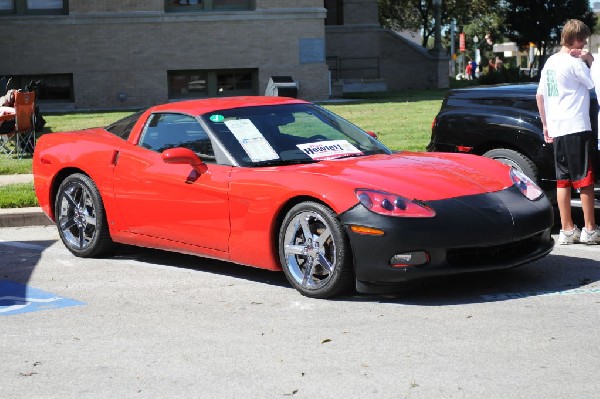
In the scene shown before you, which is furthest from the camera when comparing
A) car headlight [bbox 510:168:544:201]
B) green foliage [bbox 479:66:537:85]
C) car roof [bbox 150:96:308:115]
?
green foliage [bbox 479:66:537:85]

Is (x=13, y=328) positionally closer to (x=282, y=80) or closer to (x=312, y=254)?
(x=312, y=254)

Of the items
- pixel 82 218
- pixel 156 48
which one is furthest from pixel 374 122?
pixel 82 218

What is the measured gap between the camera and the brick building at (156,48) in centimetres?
3025

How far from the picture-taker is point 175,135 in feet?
28.2

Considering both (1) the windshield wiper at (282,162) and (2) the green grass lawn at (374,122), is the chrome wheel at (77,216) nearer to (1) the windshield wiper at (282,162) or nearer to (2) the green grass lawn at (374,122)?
(1) the windshield wiper at (282,162)

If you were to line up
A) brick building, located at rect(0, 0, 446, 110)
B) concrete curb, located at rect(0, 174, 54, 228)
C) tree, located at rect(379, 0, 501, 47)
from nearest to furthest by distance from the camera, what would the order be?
concrete curb, located at rect(0, 174, 54, 228) < brick building, located at rect(0, 0, 446, 110) < tree, located at rect(379, 0, 501, 47)

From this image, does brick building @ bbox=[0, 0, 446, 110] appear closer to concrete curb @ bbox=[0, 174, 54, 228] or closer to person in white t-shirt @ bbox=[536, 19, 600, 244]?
concrete curb @ bbox=[0, 174, 54, 228]

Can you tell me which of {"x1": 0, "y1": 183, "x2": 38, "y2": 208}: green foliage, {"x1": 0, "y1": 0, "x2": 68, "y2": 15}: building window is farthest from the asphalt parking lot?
{"x1": 0, "y1": 0, "x2": 68, "y2": 15}: building window

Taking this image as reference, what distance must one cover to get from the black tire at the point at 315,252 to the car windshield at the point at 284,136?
0.74 meters

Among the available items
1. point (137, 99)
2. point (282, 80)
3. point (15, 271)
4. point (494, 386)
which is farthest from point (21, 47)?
point (494, 386)

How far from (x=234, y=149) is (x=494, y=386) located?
3.40 meters

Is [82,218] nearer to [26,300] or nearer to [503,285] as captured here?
[26,300]

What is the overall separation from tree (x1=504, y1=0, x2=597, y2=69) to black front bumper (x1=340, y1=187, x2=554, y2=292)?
134 ft

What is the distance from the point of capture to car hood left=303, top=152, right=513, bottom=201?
7.18 m
